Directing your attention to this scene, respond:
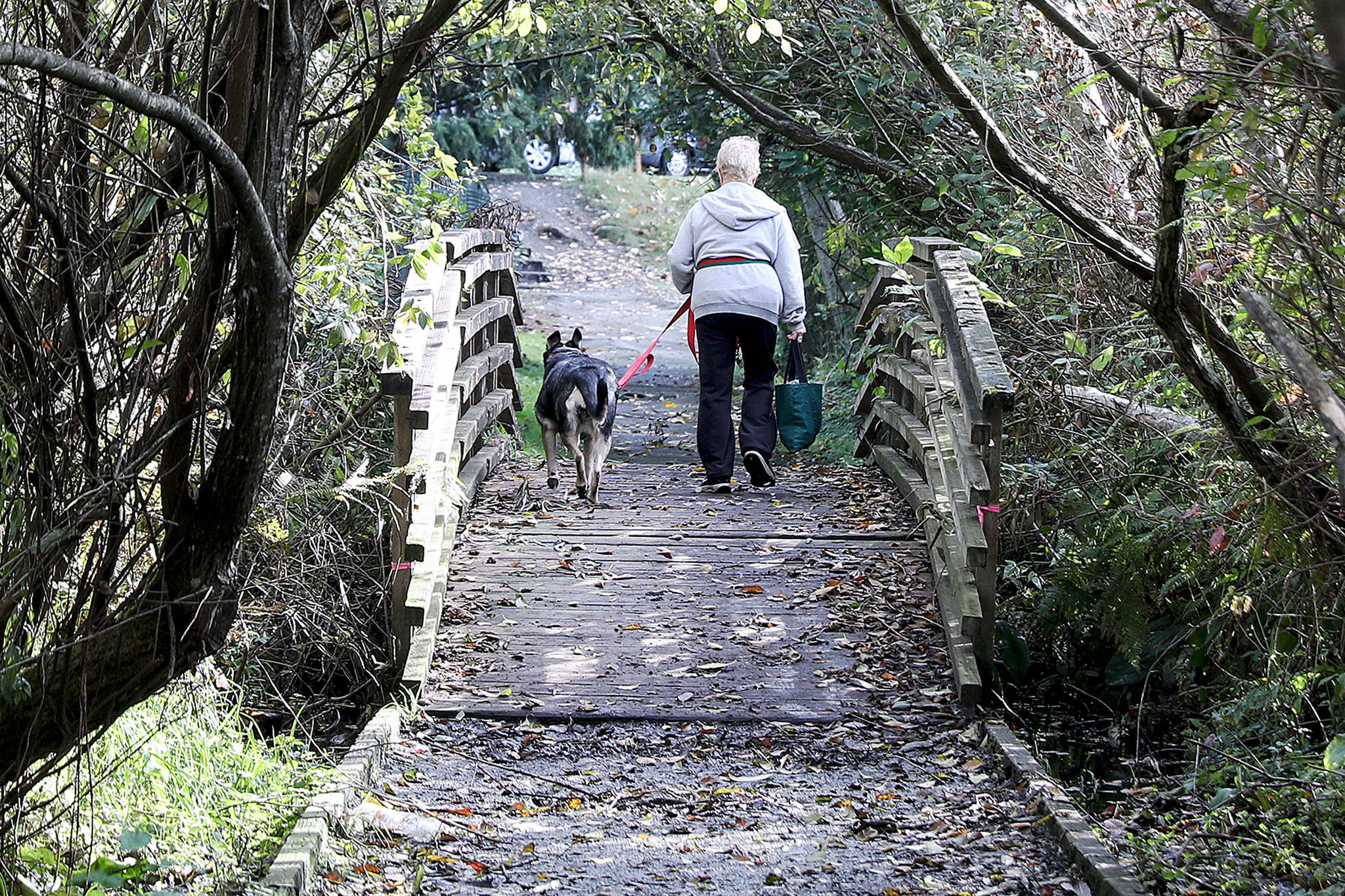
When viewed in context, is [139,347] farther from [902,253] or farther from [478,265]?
[478,265]

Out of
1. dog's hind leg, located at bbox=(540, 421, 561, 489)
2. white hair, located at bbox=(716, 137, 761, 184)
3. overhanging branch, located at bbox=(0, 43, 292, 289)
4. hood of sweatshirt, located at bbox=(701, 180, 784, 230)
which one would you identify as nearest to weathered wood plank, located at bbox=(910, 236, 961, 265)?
hood of sweatshirt, located at bbox=(701, 180, 784, 230)

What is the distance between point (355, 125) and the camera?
3.09 meters

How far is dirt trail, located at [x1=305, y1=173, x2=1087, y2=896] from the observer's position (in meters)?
3.94

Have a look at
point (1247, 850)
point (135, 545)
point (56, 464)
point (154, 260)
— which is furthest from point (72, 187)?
point (1247, 850)

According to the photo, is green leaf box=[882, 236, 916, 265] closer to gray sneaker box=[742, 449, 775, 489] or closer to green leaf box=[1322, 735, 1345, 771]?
gray sneaker box=[742, 449, 775, 489]

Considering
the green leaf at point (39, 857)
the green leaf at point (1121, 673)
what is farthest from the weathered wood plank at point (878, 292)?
the green leaf at point (39, 857)

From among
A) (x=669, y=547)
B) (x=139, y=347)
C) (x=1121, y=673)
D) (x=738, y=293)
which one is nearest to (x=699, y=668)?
(x=669, y=547)

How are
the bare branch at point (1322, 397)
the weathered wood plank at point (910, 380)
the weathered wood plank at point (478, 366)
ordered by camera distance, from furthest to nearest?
the weathered wood plank at point (478, 366) < the weathered wood plank at point (910, 380) < the bare branch at point (1322, 397)

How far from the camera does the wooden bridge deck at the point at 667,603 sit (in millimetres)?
5312

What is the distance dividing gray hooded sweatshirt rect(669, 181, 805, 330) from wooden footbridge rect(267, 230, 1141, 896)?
63 centimetres

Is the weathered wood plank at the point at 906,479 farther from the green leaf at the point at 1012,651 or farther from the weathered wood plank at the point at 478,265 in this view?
the weathered wood plank at the point at 478,265

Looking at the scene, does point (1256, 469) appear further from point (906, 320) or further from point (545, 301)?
point (545, 301)

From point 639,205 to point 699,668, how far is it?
22.6 meters

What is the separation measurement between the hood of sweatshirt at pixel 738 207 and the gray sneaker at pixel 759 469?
145 cm
